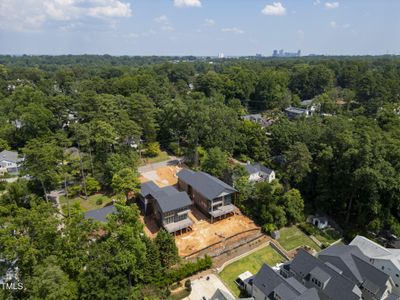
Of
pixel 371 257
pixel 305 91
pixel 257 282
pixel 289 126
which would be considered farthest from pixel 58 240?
pixel 305 91

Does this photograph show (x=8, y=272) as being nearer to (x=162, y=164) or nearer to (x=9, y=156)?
(x=162, y=164)

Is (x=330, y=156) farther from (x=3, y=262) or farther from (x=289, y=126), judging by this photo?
(x=3, y=262)

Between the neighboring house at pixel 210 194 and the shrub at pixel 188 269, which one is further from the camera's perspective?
the neighboring house at pixel 210 194

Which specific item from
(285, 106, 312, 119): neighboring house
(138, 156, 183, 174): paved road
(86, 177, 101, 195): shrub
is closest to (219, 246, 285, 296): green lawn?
(86, 177, 101, 195): shrub

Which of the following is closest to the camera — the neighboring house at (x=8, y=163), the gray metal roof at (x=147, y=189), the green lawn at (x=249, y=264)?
the green lawn at (x=249, y=264)

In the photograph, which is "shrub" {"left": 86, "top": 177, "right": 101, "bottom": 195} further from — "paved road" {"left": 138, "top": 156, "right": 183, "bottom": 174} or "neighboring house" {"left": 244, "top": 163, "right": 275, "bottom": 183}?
"neighboring house" {"left": 244, "top": 163, "right": 275, "bottom": 183}

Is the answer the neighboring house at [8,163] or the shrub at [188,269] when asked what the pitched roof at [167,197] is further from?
the neighboring house at [8,163]

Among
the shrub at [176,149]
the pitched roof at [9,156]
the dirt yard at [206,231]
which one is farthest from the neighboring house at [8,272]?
the shrub at [176,149]
